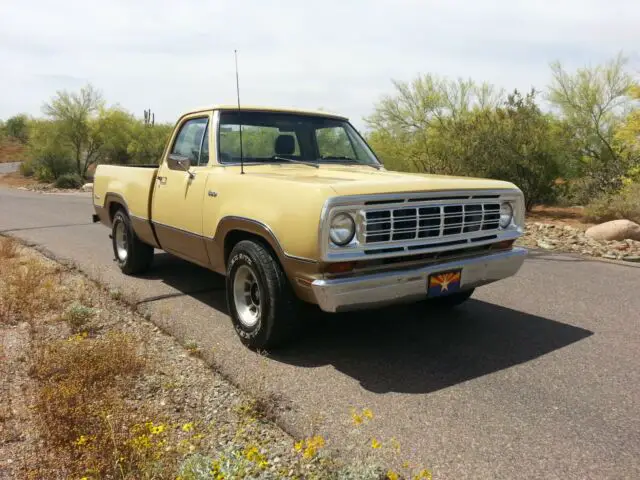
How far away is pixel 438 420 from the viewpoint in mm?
3107

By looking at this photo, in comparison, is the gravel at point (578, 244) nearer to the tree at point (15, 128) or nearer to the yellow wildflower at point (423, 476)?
the yellow wildflower at point (423, 476)

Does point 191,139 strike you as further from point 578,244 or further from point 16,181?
point 16,181

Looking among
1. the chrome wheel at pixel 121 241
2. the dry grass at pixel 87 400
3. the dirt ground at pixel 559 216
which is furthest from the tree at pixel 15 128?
the dry grass at pixel 87 400

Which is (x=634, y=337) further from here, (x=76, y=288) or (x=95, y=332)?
(x=76, y=288)

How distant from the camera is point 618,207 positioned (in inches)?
549

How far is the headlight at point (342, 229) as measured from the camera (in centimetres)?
346

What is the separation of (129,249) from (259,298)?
314 cm

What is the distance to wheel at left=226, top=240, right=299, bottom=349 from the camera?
3.84 m

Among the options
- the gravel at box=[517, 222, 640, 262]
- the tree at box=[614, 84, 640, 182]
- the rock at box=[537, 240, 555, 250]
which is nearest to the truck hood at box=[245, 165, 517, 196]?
the gravel at box=[517, 222, 640, 262]

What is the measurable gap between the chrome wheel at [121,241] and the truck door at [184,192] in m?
1.21

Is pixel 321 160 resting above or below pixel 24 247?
above

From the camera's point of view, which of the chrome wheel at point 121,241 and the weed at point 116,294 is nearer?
the weed at point 116,294

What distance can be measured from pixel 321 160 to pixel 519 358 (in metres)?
2.68

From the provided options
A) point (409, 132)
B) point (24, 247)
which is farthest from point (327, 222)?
point (409, 132)
